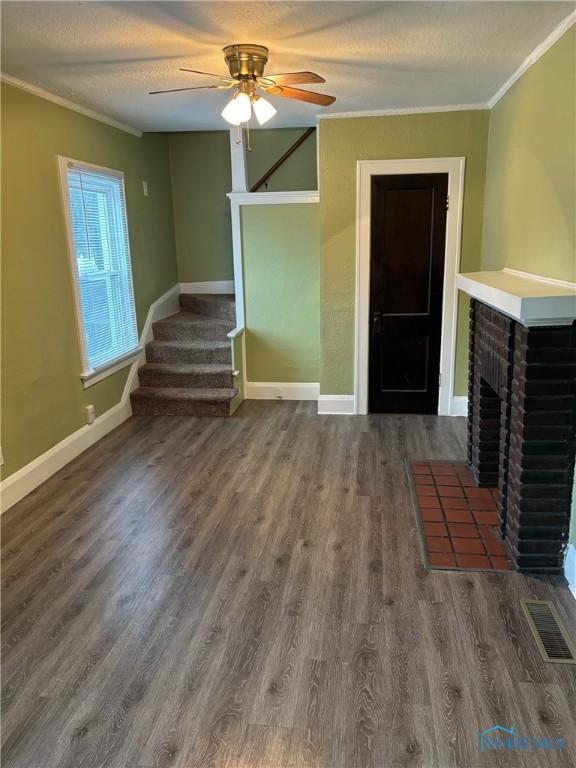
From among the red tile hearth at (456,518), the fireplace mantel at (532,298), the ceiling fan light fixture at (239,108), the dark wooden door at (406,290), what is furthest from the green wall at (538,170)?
the ceiling fan light fixture at (239,108)

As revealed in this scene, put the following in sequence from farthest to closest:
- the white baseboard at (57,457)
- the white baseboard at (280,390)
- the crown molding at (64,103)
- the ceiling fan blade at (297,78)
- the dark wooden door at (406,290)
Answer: the white baseboard at (280,390), the dark wooden door at (406,290), the white baseboard at (57,457), the crown molding at (64,103), the ceiling fan blade at (297,78)

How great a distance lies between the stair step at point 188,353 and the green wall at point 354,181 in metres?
1.06

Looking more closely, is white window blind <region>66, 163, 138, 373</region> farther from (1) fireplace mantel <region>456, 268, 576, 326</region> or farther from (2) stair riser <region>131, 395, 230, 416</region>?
(1) fireplace mantel <region>456, 268, 576, 326</region>

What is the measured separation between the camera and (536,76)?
3.00 metres

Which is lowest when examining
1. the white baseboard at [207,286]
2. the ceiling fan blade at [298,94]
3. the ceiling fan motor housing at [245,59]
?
the white baseboard at [207,286]

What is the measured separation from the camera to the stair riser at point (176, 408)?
4980mm

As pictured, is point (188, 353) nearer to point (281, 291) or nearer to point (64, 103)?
point (281, 291)

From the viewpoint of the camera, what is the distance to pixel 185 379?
5.16 metres

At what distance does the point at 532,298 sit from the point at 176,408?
11.6 feet

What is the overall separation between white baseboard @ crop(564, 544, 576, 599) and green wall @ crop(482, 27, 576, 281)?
126 cm

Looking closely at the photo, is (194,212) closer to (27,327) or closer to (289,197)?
(289,197)

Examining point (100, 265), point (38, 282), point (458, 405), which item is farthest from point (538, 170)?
point (100, 265)

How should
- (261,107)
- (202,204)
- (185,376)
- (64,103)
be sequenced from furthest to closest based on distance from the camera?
1. (202,204)
2. (185,376)
3. (64,103)
4. (261,107)

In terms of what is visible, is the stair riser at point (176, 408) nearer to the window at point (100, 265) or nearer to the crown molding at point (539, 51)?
the window at point (100, 265)
